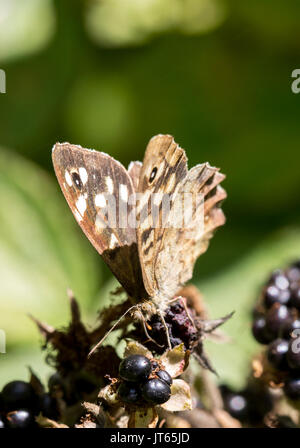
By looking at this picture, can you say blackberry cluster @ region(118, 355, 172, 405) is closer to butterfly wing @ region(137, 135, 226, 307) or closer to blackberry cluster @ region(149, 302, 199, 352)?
blackberry cluster @ region(149, 302, 199, 352)

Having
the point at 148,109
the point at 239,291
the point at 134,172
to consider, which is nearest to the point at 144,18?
the point at 148,109

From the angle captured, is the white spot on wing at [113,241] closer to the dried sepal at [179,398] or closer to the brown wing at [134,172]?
the brown wing at [134,172]

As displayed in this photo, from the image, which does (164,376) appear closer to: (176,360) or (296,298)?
(176,360)

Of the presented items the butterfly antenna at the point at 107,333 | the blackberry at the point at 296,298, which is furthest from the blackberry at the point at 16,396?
the blackberry at the point at 296,298

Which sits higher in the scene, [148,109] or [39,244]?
[148,109]

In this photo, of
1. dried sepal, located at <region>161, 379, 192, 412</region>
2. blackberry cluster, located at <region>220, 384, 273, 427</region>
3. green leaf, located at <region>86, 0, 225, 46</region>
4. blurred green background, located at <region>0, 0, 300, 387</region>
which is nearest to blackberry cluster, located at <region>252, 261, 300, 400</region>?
blackberry cluster, located at <region>220, 384, 273, 427</region>

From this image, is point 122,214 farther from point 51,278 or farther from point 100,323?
point 51,278
